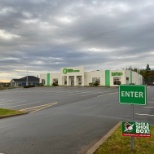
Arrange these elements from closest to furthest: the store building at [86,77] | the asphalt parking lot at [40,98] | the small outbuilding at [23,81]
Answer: the asphalt parking lot at [40,98]
the store building at [86,77]
the small outbuilding at [23,81]

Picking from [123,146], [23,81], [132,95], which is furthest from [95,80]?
[132,95]

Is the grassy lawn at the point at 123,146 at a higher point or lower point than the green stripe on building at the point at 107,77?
lower

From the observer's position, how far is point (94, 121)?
12203mm

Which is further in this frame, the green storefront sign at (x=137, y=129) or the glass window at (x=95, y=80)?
the glass window at (x=95, y=80)

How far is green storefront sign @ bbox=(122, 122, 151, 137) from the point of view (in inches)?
237

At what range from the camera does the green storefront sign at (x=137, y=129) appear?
6031mm

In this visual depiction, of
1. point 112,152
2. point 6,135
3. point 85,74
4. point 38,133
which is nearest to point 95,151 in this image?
point 112,152

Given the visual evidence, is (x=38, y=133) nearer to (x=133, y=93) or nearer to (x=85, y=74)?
(x=133, y=93)

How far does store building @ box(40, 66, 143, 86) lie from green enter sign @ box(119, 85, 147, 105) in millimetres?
66444

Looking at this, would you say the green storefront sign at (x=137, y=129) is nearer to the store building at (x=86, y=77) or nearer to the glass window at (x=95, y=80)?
the store building at (x=86, y=77)

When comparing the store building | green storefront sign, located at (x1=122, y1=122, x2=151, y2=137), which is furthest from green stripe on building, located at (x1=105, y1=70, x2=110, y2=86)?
green storefront sign, located at (x1=122, y1=122, x2=151, y2=137)

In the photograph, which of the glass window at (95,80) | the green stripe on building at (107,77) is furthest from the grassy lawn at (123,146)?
the glass window at (95,80)

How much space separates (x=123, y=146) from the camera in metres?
7.17

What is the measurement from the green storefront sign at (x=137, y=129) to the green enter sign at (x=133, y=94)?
500 millimetres
